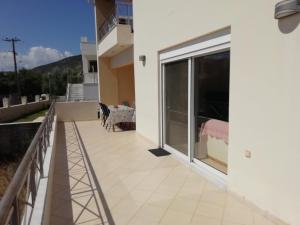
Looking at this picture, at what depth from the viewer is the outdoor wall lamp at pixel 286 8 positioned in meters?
2.46

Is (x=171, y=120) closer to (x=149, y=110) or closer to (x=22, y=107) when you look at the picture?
(x=149, y=110)

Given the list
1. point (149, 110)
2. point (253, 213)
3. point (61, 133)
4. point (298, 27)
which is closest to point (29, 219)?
point (253, 213)

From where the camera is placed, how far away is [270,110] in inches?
113

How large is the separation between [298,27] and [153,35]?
13.6ft

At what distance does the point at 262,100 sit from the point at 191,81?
188 centimetres

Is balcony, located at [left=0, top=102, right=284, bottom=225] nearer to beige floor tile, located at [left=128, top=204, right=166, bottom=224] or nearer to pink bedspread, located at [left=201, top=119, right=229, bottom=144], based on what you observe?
beige floor tile, located at [left=128, top=204, right=166, bottom=224]

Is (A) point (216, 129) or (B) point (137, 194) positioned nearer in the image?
(B) point (137, 194)

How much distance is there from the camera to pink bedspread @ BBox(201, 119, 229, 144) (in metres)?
4.15

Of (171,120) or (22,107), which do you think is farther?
(22,107)

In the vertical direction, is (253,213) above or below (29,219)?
below

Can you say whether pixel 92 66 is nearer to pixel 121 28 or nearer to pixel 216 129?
pixel 121 28

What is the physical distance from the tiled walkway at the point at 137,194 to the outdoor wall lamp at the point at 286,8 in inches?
90.3

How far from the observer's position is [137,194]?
3.80m

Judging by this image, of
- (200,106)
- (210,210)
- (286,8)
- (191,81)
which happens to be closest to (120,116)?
(191,81)
